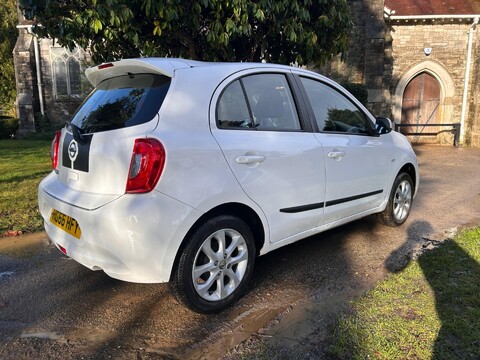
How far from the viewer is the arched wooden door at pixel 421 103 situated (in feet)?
52.5

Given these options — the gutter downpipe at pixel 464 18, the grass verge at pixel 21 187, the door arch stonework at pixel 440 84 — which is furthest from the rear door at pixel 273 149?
the door arch stonework at pixel 440 84

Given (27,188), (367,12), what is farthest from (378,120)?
(367,12)

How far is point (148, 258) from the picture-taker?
2.58 m

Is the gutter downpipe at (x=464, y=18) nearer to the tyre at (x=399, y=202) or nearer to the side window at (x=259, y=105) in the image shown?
the tyre at (x=399, y=202)

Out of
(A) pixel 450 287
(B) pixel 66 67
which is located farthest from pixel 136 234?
(B) pixel 66 67

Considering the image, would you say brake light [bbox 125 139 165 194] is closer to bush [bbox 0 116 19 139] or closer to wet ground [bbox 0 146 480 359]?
wet ground [bbox 0 146 480 359]

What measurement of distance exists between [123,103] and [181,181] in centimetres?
79

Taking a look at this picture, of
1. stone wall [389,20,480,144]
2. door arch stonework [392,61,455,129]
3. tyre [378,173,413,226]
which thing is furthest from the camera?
door arch stonework [392,61,455,129]

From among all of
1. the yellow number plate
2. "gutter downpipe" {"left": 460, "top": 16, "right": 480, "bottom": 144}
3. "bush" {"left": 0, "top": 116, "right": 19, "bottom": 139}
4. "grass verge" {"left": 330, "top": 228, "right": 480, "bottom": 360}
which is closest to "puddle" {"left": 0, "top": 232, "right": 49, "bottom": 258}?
the yellow number plate

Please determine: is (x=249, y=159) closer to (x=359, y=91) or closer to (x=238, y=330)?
(x=238, y=330)

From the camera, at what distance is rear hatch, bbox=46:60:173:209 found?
8.65 feet

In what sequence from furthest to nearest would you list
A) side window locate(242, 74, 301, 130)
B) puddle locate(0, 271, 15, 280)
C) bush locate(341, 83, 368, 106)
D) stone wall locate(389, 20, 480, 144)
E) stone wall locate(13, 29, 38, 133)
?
stone wall locate(13, 29, 38, 133)
stone wall locate(389, 20, 480, 144)
bush locate(341, 83, 368, 106)
puddle locate(0, 271, 15, 280)
side window locate(242, 74, 301, 130)

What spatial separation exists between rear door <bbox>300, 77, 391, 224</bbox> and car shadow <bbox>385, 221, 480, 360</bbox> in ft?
2.09

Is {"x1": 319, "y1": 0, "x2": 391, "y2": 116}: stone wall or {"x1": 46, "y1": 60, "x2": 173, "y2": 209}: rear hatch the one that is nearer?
{"x1": 46, "y1": 60, "x2": 173, "y2": 209}: rear hatch
